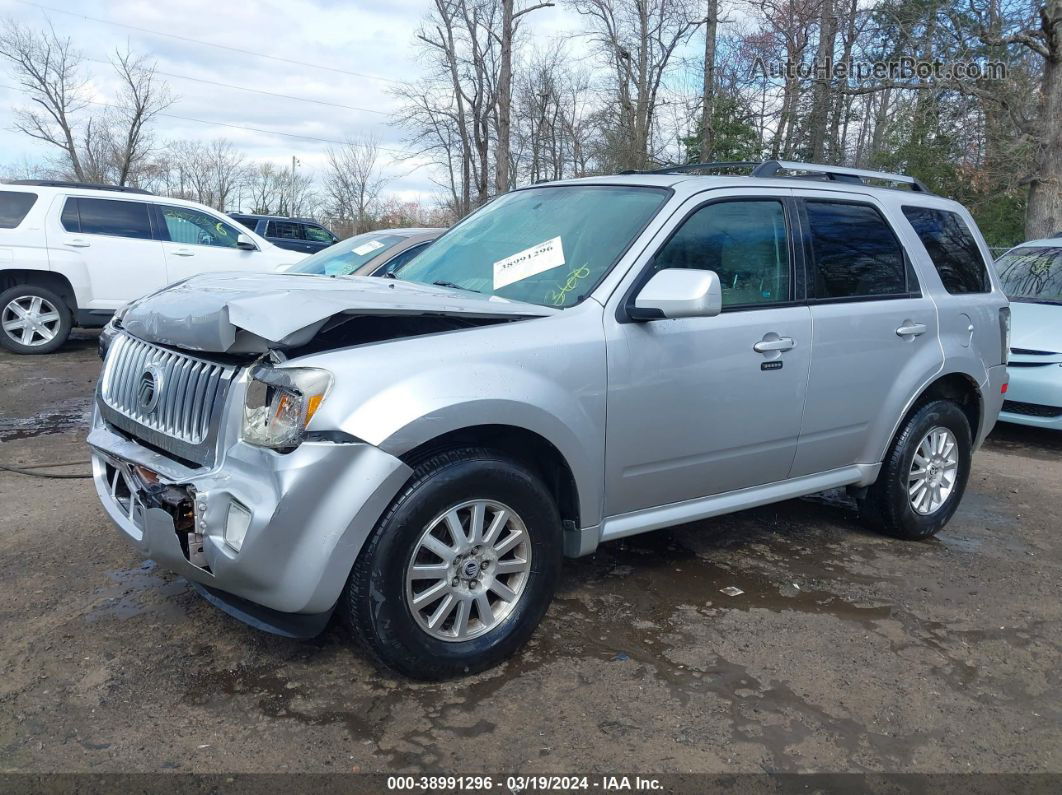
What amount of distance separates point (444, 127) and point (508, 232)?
38.3m

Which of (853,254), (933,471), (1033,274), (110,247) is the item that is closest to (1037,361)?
(1033,274)

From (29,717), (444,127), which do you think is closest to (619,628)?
(29,717)

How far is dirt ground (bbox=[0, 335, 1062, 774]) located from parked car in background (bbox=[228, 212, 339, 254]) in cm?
1577

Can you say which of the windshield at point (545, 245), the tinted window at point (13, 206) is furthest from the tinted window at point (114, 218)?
the windshield at point (545, 245)

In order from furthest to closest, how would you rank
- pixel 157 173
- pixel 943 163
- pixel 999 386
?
pixel 157 173, pixel 943 163, pixel 999 386

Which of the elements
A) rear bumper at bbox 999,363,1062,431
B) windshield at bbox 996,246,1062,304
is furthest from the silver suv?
windshield at bbox 996,246,1062,304

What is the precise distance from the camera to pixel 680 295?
3270 millimetres

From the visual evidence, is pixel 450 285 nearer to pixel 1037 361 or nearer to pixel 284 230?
pixel 1037 361

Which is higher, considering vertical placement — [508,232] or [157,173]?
[157,173]

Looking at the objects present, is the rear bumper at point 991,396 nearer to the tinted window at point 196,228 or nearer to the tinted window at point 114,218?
the tinted window at point 196,228

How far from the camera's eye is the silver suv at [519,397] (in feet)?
9.06

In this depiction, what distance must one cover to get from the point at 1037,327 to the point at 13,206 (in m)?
10.8

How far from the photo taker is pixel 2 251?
31.5ft

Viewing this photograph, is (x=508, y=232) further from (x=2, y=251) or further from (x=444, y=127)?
(x=444, y=127)
